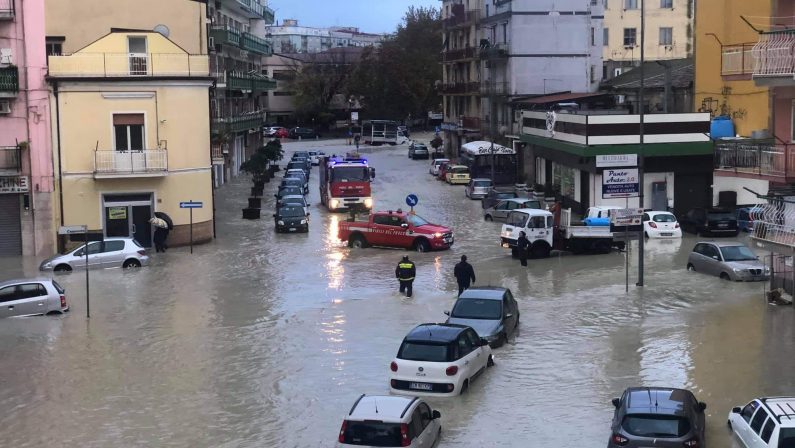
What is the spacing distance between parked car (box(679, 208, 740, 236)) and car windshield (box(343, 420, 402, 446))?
3042 cm

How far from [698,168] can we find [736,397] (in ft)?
97.8

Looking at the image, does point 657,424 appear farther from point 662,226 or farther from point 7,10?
point 7,10

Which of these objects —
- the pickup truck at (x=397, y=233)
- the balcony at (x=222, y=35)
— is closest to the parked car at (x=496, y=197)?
the pickup truck at (x=397, y=233)

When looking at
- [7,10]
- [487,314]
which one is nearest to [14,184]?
[7,10]

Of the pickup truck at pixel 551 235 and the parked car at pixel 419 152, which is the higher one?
the parked car at pixel 419 152

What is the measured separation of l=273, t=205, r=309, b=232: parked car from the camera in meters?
45.9

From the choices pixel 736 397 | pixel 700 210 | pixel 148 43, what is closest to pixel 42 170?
pixel 148 43

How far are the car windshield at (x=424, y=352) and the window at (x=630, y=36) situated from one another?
67.1 metres

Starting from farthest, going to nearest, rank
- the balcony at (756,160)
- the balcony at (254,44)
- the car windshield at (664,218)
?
the balcony at (254,44) < the car windshield at (664,218) < the balcony at (756,160)

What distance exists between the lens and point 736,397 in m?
19.3

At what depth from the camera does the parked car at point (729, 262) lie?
31719mm

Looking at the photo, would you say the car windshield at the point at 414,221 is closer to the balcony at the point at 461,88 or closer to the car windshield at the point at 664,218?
the car windshield at the point at 664,218

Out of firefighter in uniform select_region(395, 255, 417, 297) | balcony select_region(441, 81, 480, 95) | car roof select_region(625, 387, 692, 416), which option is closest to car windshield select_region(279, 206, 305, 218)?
firefighter in uniform select_region(395, 255, 417, 297)

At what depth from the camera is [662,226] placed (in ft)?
139
